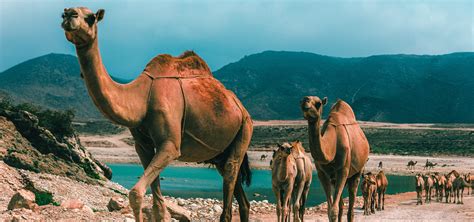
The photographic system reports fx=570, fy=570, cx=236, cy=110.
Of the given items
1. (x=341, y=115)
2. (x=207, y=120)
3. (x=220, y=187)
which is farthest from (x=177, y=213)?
(x=220, y=187)

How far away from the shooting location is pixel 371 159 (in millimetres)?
56500

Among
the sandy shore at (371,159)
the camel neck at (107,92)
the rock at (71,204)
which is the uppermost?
the camel neck at (107,92)

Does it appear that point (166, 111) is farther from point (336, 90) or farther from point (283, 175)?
point (336, 90)

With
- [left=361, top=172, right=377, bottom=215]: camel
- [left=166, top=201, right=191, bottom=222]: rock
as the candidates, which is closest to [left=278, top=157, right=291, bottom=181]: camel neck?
[left=166, top=201, right=191, bottom=222]: rock

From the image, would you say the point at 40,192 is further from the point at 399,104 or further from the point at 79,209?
the point at 399,104

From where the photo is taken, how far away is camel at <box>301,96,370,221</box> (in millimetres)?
8781

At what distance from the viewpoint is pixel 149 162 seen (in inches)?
263

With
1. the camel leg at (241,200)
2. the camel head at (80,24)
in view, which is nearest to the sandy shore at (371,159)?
the camel leg at (241,200)

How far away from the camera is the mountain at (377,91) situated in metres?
146

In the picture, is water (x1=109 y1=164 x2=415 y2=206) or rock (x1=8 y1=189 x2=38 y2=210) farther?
water (x1=109 y1=164 x2=415 y2=206)

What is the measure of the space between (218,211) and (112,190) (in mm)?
4265

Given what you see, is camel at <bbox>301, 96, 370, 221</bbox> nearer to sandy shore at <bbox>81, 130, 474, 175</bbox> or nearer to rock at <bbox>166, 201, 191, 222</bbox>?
rock at <bbox>166, 201, 191, 222</bbox>

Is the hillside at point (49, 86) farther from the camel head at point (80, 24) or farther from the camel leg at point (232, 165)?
the camel head at point (80, 24)

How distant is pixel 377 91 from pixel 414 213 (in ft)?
507
